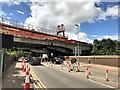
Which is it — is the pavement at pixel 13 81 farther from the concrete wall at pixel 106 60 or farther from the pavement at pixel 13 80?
the concrete wall at pixel 106 60

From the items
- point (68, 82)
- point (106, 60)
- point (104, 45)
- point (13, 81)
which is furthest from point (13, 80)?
point (104, 45)

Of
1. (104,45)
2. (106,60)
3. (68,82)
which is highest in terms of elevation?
(104,45)

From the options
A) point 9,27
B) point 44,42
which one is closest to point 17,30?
point 9,27

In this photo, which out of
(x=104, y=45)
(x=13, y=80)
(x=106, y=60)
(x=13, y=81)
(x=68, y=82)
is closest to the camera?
(x=68, y=82)

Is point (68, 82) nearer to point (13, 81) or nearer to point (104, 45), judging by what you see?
point (13, 81)

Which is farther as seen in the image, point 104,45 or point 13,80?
point 104,45

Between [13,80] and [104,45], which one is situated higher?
[104,45]

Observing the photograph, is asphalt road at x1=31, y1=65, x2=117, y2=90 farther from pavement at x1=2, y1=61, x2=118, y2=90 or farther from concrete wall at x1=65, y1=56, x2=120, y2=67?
concrete wall at x1=65, y1=56, x2=120, y2=67

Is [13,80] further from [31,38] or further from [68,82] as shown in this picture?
[31,38]

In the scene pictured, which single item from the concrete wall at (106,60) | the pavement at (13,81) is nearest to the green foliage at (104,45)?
the concrete wall at (106,60)

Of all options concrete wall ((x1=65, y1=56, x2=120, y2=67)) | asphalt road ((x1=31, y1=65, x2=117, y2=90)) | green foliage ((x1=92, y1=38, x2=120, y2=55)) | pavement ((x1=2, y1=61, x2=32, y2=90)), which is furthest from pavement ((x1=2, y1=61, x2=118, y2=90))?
green foliage ((x1=92, y1=38, x2=120, y2=55))

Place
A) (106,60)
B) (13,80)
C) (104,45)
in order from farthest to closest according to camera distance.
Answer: (104,45) → (106,60) → (13,80)

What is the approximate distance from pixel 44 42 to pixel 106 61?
3401 centimetres

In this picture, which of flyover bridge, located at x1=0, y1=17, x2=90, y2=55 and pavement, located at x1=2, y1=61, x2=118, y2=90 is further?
flyover bridge, located at x1=0, y1=17, x2=90, y2=55
